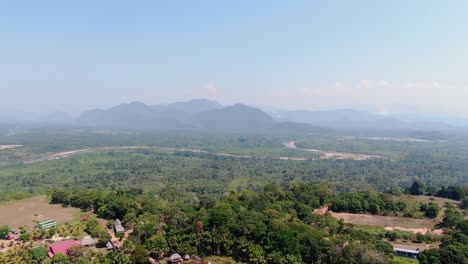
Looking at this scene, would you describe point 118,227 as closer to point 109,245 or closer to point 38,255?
point 109,245

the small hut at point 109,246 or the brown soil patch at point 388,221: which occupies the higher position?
the brown soil patch at point 388,221

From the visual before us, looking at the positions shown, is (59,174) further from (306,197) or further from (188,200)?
(306,197)

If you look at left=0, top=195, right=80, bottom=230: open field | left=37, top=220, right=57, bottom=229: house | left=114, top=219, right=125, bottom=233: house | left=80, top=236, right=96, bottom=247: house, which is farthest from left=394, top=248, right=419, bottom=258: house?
left=0, top=195, right=80, bottom=230: open field

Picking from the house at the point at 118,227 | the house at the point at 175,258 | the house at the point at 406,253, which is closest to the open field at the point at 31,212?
the house at the point at 118,227

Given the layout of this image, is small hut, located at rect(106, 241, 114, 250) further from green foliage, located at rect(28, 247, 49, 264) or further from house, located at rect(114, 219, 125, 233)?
green foliage, located at rect(28, 247, 49, 264)

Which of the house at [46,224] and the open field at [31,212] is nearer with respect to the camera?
the house at [46,224]

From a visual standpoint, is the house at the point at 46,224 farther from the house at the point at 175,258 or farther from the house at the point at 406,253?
the house at the point at 406,253

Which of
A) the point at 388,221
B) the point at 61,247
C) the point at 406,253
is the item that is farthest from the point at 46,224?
the point at 388,221

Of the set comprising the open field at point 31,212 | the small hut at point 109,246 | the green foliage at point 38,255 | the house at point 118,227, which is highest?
the green foliage at point 38,255
